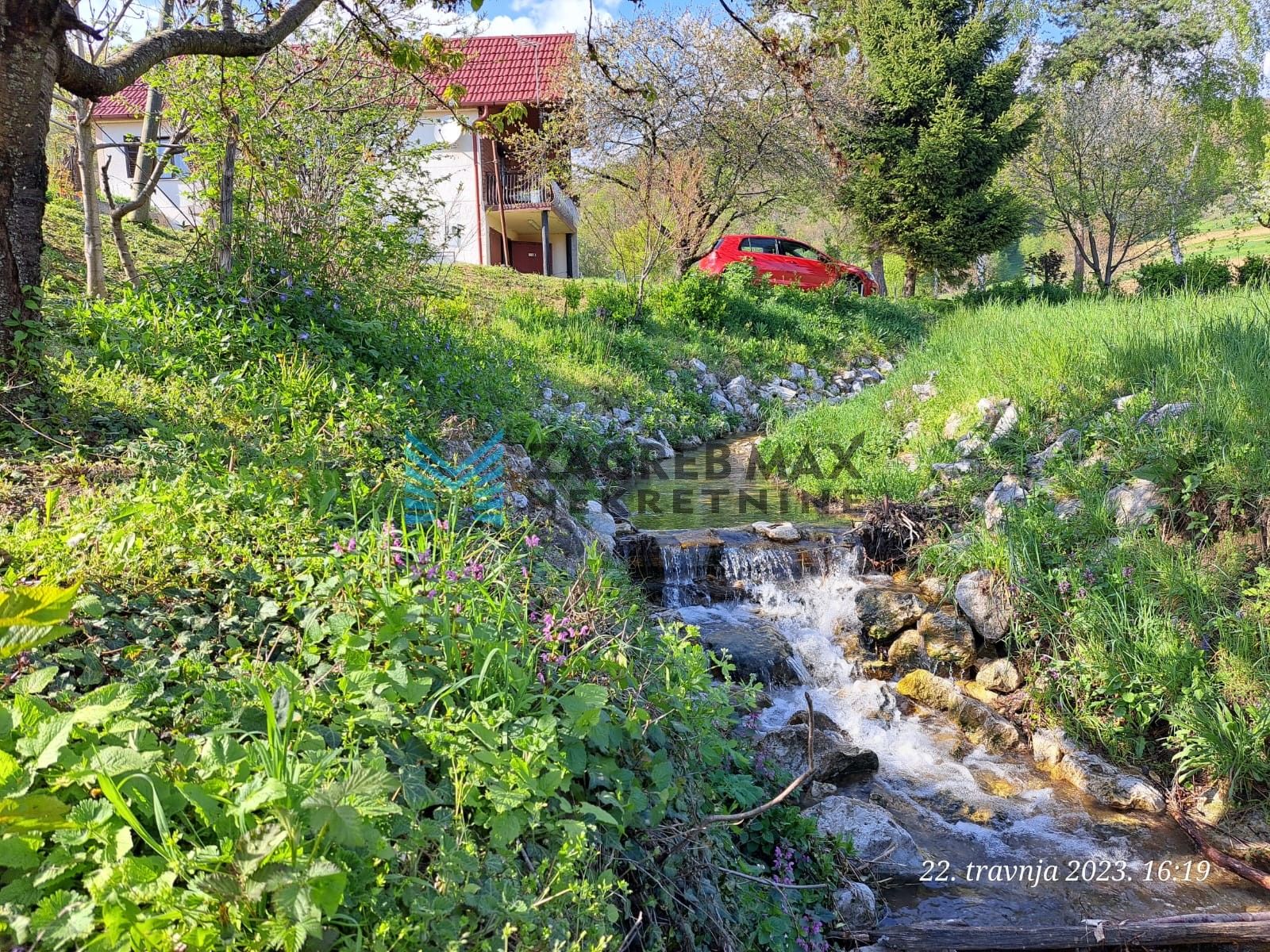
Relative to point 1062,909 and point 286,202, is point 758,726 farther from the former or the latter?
point 286,202

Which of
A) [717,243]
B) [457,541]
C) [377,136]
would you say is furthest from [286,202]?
[717,243]

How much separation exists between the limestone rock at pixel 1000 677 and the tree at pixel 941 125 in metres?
16.1

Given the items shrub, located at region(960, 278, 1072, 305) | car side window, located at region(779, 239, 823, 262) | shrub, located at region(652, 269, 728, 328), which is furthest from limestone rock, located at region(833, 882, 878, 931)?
car side window, located at region(779, 239, 823, 262)

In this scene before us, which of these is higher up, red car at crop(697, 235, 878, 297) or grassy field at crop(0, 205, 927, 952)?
red car at crop(697, 235, 878, 297)

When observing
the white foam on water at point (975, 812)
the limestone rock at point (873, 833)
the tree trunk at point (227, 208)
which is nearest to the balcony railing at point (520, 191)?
the tree trunk at point (227, 208)

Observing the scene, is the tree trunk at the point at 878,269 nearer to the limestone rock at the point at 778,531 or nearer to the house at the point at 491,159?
the house at the point at 491,159

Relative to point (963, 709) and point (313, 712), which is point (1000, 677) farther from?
point (313, 712)

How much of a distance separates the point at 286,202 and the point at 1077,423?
6590mm

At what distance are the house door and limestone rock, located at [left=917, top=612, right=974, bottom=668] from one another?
850 inches

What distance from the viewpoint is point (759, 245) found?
18.1m

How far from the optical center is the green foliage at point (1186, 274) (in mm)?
14346

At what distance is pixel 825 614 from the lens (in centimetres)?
573

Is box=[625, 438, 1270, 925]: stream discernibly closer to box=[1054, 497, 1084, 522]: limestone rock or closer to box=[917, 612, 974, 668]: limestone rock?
box=[917, 612, 974, 668]: limestone rock

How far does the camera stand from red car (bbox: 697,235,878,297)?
1691cm
